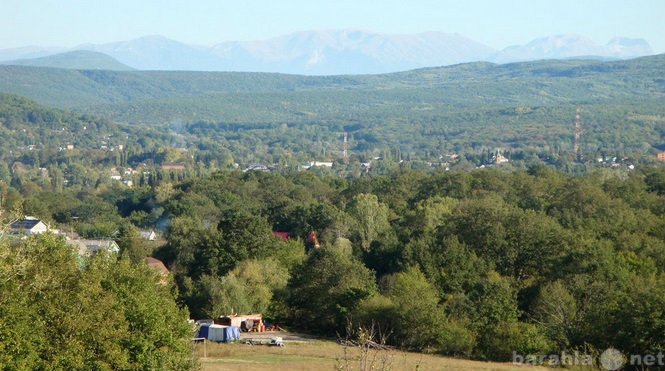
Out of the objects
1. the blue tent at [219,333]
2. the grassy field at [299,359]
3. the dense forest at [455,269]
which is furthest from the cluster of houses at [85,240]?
the grassy field at [299,359]

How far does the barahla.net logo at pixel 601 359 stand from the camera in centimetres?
2738

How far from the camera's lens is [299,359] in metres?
31.0

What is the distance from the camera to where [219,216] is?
222 feet

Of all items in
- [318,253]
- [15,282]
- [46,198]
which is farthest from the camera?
[46,198]

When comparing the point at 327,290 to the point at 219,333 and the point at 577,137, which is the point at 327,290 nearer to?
the point at 219,333

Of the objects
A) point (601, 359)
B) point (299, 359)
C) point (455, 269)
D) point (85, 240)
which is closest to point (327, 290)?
point (455, 269)

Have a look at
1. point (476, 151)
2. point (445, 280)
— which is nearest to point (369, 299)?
point (445, 280)

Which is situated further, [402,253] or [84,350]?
[402,253]

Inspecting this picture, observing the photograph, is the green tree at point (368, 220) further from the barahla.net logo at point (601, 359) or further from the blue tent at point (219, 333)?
the barahla.net logo at point (601, 359)

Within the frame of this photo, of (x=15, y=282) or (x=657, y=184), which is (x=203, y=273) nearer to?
(x=15, y=282)

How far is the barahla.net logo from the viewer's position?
27.4 m

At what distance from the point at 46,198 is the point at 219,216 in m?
22.0

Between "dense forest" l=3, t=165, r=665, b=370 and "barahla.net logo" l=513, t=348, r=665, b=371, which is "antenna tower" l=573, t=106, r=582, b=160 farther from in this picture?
"barahla.net logo" l=513, t=348, r=665, b=371

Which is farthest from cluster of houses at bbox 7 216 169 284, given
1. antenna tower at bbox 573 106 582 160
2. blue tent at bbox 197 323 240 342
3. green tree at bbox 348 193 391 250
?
antenna tower at bbox 573 106 582 160
